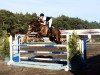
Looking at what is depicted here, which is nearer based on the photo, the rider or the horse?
the horse

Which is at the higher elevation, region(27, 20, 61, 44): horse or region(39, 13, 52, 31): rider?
region(39, 13, 52, 31): rider

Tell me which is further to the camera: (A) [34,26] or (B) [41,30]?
(B) [41,30]

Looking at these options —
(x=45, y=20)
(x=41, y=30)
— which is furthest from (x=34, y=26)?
(x=45, y=20)

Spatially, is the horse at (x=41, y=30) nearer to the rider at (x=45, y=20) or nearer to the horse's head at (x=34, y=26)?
the horse's head at (x=34, y=26)

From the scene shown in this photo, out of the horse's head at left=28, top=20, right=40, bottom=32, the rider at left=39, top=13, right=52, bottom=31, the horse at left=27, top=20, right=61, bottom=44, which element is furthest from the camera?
the rider at left=39, top=13, right=52, bottom=31

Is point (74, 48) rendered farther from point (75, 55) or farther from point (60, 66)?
point (60, 66)

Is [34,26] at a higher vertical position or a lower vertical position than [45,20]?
lower

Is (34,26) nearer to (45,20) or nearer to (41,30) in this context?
(41,30)

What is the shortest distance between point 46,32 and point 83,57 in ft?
10.9

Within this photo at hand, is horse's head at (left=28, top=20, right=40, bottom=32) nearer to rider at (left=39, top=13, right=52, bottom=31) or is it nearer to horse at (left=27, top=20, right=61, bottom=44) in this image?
horse at (left=27, top=20, right=61, bottom=44)

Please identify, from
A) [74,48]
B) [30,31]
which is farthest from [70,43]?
[30,31]

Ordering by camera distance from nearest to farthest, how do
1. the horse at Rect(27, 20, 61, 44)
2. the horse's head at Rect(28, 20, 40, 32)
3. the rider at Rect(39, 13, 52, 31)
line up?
the horse's head at Rect(28, 20, 40, 32) < the horse at Rect(27, 20, 61, 44) < the rider at Rect(39, 13, 52, 31)

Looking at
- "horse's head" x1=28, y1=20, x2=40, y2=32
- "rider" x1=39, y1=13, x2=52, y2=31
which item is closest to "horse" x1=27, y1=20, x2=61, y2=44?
"horse's head" x1=28, y1=20, x2=40, y2=32

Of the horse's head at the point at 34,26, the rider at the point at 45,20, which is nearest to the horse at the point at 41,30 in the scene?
the horse's head at the point at 34,26
